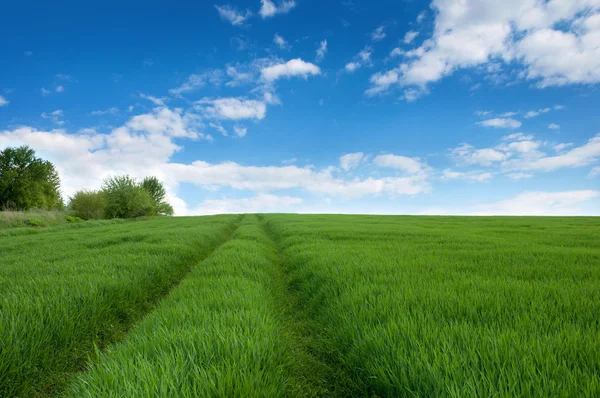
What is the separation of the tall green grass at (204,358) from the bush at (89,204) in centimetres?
5831

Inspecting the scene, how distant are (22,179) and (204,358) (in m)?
64.1

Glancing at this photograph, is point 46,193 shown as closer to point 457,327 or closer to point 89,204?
point 89,204

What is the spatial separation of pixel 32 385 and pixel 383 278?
4.52 metres

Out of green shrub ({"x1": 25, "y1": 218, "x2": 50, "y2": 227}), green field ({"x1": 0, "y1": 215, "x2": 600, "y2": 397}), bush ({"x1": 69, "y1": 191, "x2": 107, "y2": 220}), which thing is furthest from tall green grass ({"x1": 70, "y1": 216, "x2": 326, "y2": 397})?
bush ({"x1": 69, "y1": 191, "x2": 107, "y2": 220})

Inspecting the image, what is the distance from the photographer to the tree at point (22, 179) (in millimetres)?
44500

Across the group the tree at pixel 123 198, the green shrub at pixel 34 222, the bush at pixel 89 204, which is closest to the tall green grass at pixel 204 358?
the green shrub at pixel 34 222

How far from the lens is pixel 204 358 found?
2.21m

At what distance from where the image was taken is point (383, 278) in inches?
174

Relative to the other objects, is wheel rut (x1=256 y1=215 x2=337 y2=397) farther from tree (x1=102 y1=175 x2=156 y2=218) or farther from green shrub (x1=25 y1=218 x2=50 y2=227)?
tree (x1=102 y1=175 x2=156 y2=218)

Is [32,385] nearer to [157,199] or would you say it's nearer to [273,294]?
[273,294]

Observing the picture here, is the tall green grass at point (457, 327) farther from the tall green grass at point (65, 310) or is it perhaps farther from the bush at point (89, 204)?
the bush at point (89, 204)

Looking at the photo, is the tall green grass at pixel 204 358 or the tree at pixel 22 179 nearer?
the tall green grass at pixel 204 358

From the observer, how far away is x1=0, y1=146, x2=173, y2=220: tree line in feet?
145

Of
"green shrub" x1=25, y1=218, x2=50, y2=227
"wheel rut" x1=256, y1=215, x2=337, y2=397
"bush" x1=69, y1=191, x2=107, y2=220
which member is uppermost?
"bush" x1=69, y1=191, x2=107, y2=220
